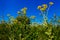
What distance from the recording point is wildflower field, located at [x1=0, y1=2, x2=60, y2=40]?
20.0ft

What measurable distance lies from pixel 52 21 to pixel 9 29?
111 cm

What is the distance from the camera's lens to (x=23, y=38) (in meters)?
6.27

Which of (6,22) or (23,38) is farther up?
(6,22)

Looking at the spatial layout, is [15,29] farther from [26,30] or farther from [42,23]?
→ [42,23]

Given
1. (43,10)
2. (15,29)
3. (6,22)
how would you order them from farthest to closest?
(6,22) < (15,29) < (43,10)

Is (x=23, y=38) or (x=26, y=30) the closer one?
(x=23, y=38)

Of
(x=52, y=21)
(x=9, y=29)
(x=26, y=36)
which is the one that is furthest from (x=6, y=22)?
(x=52, y=21)

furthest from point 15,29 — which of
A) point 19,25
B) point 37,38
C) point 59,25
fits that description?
point 59,25

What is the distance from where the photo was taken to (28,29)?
268 inches

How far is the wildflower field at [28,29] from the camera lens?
610 centimetres

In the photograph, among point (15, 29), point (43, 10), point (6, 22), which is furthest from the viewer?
point (6, 22)

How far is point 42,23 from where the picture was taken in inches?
248

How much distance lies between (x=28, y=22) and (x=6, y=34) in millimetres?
892

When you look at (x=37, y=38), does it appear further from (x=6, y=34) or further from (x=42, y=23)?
(x=6, y=34)
